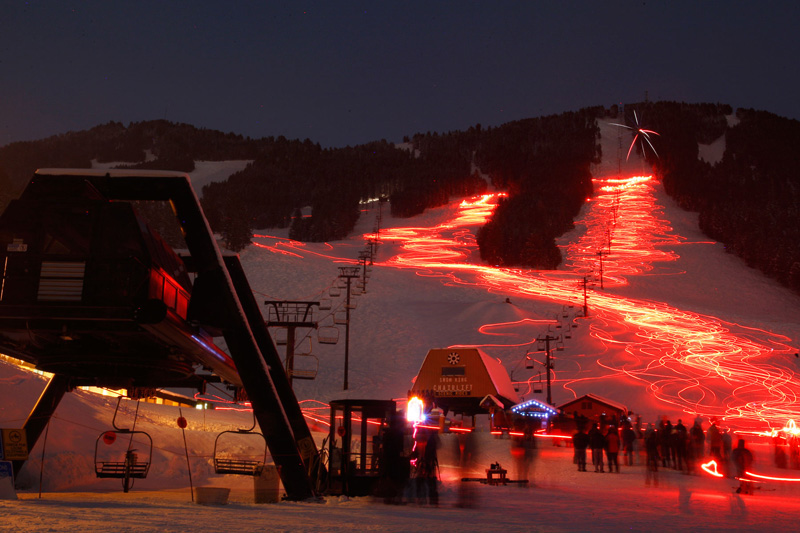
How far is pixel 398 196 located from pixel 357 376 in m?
91.5

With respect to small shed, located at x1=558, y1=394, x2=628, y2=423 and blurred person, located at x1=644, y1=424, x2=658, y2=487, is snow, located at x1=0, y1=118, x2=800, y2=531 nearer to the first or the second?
blurred person, located at x1=644, y1=424, x2=658, y2=487

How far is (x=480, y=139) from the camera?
17638 cm

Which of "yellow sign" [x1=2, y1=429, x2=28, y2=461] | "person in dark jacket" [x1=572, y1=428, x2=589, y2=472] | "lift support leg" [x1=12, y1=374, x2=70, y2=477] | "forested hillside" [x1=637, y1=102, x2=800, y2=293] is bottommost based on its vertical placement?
"person in dark jacket" [x1=572, y1=428, x2=589, y2=472]

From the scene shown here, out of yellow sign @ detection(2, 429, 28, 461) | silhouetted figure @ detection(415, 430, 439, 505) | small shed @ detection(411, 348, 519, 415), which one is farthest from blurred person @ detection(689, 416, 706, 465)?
yellow sign @ detection(2, 429, 28, 461)

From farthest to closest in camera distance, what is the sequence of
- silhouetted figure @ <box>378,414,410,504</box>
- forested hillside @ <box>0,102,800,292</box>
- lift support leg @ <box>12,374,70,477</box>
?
forested hillside @ <box>0,102,800,292</box> < silhouetted figure @ <box>378,414,410,504</box> < lift support leg @ <box>12,374,70,477</box>

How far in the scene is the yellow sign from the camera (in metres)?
12.0

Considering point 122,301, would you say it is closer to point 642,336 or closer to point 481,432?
point 481,432

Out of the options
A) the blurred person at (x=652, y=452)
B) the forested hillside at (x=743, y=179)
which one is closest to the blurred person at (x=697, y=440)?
the blurred person at (x=652, y=452)

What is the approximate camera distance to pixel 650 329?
52.2m

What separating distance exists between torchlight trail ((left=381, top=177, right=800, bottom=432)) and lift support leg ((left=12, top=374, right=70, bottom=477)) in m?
29.6

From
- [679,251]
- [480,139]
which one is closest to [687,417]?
[679,251]

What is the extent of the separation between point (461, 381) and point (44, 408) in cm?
2542

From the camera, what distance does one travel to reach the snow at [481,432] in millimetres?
9844

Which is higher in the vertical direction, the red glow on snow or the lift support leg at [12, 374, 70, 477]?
the lift support leg at [12, 374, 70, 477]
